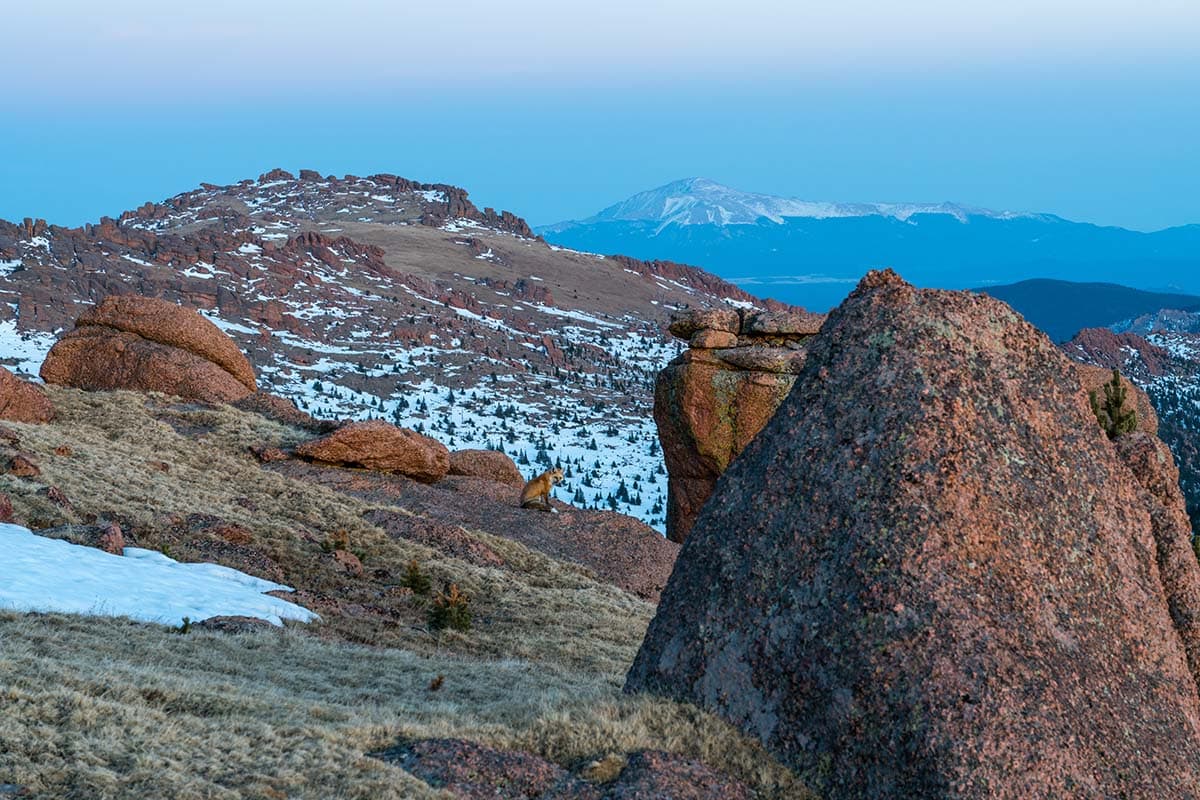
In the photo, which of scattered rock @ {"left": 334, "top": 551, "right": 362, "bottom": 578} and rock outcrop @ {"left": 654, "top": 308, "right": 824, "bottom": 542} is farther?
rock outcrop @ {"left": 654, "top": 308, "right": 824, "bottom": 542}

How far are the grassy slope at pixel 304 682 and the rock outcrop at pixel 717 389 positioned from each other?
1026cm

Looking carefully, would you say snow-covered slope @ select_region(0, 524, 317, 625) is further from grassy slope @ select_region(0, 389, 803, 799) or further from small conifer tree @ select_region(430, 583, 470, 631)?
small conifer tree @ select_region(430, 583, 470, 631)

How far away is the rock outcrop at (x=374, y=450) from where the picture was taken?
34312 millimetres

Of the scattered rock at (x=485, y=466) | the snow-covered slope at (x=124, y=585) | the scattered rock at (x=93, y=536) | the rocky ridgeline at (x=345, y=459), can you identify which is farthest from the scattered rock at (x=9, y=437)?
the scattered rock at (x=485, y=466)

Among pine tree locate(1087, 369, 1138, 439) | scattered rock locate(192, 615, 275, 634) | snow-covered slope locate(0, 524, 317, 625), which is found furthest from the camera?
scattered rock locate(192, 615, 275, 634)

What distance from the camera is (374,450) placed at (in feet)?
114

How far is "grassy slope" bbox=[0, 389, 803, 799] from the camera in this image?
8125mm

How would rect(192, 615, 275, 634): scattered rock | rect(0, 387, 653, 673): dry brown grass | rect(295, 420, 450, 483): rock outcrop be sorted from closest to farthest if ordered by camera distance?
rect(192, 615, 275, 634): scattered rock
rect(0, 387, 653, 673): dry brown grass
rect(295, 420, 450, 483): rock outcrop

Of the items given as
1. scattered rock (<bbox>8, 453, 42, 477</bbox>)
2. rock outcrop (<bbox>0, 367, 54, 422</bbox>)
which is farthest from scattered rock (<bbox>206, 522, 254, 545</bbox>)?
rock outcrop (<bbox>0, 367, 54, 422</bbox>)

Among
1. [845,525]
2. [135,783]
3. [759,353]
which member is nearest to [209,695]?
[135,783]

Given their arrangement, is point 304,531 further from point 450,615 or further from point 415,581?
point 450,615

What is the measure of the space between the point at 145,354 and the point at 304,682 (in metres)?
30.6

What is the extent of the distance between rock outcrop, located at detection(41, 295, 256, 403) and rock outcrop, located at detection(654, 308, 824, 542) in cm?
1707

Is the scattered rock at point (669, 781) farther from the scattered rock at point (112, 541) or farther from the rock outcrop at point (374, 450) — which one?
the rock outcrop at point (374, 450)
